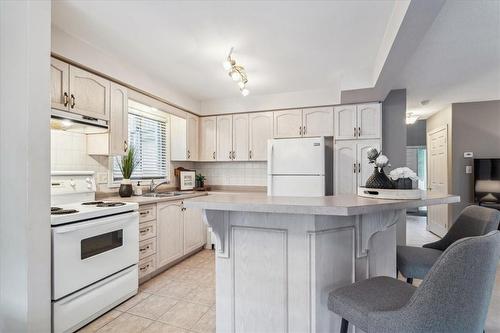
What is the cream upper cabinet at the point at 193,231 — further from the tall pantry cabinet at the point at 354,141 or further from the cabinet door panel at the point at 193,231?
the tall pantry cabinet at the point at 354,141

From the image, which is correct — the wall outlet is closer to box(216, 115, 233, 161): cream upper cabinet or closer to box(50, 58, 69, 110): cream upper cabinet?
box(50, 58, 69, 110): cream upper cabinet

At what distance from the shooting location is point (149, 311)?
220 cm

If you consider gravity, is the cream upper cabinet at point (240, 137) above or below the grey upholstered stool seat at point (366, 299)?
above

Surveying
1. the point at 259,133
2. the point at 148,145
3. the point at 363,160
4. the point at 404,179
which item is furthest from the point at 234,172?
the point at 404,179

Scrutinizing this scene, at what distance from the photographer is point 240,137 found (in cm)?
425

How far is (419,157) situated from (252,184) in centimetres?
536

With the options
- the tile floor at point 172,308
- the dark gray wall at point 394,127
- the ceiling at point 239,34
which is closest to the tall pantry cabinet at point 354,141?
the dark gray wall at point 394,127

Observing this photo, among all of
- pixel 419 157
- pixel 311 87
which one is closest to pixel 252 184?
pixel 311 87

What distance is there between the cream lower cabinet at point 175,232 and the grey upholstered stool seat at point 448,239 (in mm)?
2391

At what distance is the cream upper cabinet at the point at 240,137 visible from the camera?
4223 millimetres

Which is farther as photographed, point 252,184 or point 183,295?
point 252,184

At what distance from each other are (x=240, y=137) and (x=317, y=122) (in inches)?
49.1

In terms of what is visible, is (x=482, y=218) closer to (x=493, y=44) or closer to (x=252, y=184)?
(x=493, y=44)

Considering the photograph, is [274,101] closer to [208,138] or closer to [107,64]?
[208,138]
